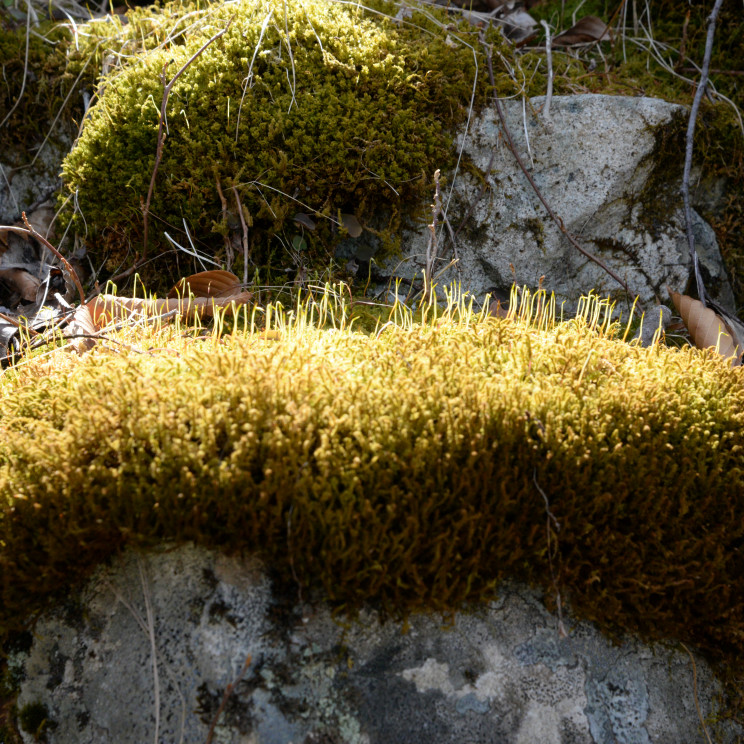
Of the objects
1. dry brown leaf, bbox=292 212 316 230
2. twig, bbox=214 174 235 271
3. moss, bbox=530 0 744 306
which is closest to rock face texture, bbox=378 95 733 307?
moss, bbox=530 0 744 306

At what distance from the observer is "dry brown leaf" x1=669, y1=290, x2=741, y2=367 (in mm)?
2305

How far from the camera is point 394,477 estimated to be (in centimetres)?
157

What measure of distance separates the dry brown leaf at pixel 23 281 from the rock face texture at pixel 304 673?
1.61m

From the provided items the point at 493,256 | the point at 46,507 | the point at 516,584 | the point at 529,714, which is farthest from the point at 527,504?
the point at 493,256

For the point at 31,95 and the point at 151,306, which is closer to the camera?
the point at 151,306

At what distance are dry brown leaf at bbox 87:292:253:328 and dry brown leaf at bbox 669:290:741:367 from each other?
5.63ft

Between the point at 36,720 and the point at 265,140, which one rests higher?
the point at 265,140

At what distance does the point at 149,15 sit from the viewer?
317cm

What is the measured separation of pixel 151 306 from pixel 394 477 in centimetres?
123

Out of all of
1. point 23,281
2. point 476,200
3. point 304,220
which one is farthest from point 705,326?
point 23,281

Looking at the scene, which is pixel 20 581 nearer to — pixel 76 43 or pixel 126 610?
pixel 126 610

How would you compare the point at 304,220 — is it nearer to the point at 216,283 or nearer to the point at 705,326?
the point at 216,283

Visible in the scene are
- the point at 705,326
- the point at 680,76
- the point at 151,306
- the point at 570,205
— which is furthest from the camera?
the point at 680,76

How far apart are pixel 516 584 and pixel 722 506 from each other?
61 cm
